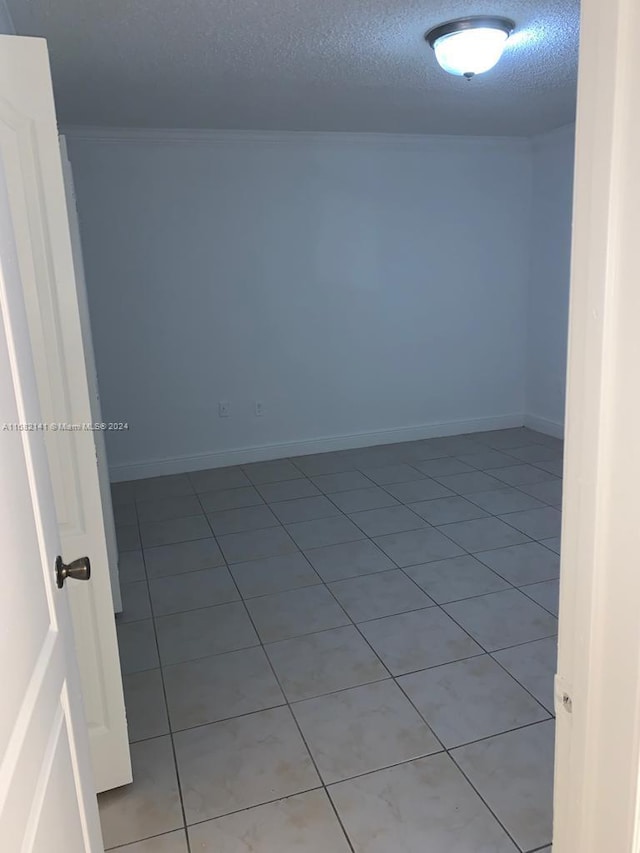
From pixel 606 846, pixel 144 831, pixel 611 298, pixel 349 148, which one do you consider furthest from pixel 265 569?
pixel 349 148

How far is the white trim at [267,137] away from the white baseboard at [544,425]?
7.08 ft

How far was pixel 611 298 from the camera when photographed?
0.68 metres

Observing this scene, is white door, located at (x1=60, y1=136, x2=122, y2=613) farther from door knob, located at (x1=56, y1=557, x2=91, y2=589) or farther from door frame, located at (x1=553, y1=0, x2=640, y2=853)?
door frame, located at (x1=553, y1=0, x2=640, y2=853)

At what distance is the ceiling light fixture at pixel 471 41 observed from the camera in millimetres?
2516

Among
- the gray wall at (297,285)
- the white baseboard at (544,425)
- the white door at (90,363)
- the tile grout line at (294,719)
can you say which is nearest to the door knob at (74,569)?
the tile grout line at (294,719)

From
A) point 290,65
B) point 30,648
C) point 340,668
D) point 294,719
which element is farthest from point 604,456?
point 290,65

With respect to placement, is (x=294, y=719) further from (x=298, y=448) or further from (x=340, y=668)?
(x=298, y=448)

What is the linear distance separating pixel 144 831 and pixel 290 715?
0.57 meters

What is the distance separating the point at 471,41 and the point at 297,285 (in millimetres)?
2279

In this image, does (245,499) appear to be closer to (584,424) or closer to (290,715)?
(290,715)

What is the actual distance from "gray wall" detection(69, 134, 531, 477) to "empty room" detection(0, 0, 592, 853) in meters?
0.02

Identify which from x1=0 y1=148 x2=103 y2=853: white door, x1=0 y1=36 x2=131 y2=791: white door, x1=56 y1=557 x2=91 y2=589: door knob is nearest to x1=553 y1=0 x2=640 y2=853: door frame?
x1=0 y1=148 x2=103 y2=853: white door

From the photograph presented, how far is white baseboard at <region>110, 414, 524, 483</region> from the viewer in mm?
4562

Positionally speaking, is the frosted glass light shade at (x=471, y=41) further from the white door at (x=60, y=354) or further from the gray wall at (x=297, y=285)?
the gray wall at (x=297, y=285)
